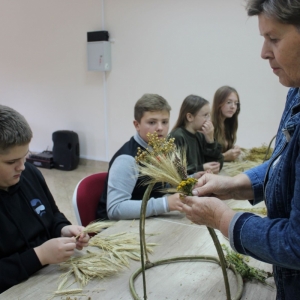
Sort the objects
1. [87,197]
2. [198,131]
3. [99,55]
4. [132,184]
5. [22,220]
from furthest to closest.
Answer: [99,55] → [198,131] → [87,197] → [132,184] → [22,220]

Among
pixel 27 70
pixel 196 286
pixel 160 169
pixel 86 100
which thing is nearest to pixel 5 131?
pixel 160 169

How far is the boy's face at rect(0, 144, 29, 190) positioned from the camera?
151 centimetres

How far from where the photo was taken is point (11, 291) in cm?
130

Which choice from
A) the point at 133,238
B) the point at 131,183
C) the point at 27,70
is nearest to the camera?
the point at 133,238

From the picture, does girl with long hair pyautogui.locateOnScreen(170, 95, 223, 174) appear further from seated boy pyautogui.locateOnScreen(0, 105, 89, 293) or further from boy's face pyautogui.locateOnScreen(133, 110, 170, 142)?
seated boy pyautogui.locateOnScreen(0, 105, 89, 293)

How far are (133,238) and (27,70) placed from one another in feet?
17.4

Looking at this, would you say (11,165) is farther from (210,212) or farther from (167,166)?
(210,212)

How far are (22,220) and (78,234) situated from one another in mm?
274

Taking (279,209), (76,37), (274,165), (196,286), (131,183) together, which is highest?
(76,37)

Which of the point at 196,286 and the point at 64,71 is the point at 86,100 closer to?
the point at 64,71

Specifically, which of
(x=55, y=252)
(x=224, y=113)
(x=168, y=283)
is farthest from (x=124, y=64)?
(x=168, y=283)

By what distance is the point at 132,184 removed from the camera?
6.57 feet

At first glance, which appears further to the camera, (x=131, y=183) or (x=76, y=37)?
(x=76, y=37)

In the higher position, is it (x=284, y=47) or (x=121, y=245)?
(x=284, y=47)
